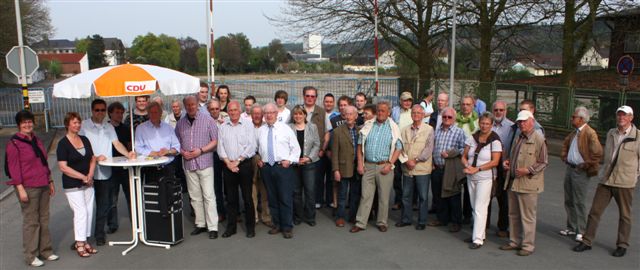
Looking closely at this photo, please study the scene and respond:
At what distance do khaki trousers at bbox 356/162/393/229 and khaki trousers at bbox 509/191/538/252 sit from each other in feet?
4.86

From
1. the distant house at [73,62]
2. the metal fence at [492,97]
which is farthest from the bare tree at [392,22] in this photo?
the distant house at [73,62]

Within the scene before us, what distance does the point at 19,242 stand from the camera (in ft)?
19.0

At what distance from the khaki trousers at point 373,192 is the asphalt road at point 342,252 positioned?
192 mm

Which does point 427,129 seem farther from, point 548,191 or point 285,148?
point 548,191

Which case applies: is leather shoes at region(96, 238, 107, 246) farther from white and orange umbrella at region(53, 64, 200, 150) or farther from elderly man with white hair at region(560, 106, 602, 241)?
elderly man with white hair at region(560, 106, 602, 241)

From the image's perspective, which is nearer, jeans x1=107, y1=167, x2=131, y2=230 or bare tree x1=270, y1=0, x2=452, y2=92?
jeans x1=107, y1=167, x2=131, y2=230

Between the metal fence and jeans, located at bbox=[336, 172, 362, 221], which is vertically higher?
the metal fence

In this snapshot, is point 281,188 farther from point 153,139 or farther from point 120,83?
point 120,83

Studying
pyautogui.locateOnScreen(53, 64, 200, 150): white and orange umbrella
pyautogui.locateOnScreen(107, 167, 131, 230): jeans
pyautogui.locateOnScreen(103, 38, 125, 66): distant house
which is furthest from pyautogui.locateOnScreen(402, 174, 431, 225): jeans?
pyautogui.locateOnScreen(103, 38, 125, 66): distant house

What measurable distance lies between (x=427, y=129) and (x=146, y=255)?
12.0ft

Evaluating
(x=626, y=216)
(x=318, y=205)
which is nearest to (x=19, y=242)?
(x=318, y=205)

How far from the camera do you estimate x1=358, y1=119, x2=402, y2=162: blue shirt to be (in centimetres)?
588

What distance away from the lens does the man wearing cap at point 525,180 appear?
5.05m

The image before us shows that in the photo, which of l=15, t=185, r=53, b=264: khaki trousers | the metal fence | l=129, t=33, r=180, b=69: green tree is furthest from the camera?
l=129, t=33, r=180, b=69: green tree
